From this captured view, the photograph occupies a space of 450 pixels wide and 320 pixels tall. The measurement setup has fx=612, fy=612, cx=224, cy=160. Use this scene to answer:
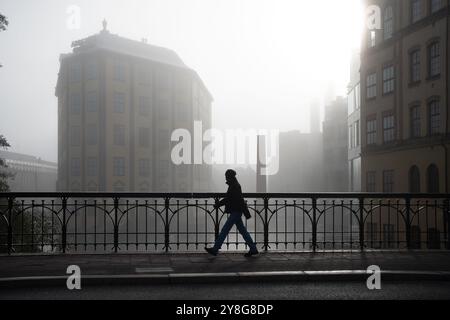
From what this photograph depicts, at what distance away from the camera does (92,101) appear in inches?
2741

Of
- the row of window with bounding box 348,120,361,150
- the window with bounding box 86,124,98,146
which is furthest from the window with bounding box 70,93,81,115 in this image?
the row of window with bounding box 348,120,361,150

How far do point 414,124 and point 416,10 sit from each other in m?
8.22

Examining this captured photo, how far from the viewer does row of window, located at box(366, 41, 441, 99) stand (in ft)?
135

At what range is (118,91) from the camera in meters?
70.9

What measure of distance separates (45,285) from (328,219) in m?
77.8

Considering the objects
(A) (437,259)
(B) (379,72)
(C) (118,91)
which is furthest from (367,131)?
(A) (437,259)

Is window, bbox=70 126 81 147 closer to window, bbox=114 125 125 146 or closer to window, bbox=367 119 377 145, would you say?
window, bbox=114 125 125 146

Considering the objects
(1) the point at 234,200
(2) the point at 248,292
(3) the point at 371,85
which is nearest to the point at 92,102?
(3) the point at 371,85

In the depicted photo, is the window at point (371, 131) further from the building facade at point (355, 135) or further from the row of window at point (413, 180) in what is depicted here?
the building facade at point (355, 135)

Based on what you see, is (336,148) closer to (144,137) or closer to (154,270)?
(144,137)

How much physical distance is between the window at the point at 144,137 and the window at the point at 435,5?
4015 cm

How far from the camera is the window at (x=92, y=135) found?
69.2 m

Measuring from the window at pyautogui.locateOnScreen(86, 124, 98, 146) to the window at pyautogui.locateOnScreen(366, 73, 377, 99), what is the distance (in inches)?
1266

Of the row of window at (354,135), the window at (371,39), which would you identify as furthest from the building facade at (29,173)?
the window at (371,39)
